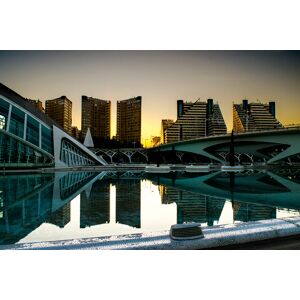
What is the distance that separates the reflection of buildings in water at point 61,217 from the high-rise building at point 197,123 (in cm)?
3246

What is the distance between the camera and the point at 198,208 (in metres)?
7.83

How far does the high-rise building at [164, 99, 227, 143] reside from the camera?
134 feet

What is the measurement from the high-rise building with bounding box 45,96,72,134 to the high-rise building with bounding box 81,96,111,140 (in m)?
1.21

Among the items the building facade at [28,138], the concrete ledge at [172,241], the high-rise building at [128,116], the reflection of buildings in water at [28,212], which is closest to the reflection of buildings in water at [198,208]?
the concrete ledge at [172,241]

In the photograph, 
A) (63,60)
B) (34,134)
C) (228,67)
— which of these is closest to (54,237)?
(63,60)

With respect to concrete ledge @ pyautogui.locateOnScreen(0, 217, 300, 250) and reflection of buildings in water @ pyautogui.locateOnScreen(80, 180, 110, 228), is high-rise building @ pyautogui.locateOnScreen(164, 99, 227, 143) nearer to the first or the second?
reflection of buildings in water @ pyautogui.locateOnScreen(80, 180, 110, 228)

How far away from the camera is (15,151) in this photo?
22.0 meters

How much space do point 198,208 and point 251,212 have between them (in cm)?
125

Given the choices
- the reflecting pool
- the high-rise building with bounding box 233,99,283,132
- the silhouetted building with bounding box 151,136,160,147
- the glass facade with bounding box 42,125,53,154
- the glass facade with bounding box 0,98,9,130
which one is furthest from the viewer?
the silhouetted building with bounding box 151,136,160,147

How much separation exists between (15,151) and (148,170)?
1044 centimetres

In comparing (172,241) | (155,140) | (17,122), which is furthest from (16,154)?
(155,140)

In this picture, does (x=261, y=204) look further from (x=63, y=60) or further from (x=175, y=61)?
(x=63, y=60)

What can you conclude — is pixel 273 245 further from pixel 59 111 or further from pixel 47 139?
pixel 47 139

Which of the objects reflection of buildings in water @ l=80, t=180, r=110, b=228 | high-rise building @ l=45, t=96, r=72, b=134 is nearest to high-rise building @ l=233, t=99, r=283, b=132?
high-rise building @ l=45, t=96, r=72, b=134
